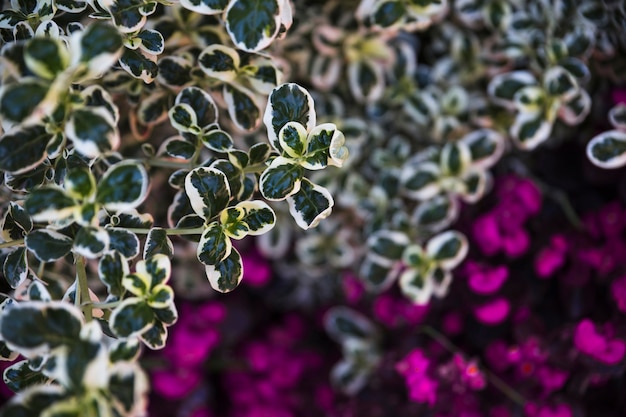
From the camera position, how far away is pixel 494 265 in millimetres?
1242

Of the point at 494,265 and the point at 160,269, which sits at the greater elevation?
the point at 160,269

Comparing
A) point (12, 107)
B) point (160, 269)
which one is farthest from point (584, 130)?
point (12, 107)

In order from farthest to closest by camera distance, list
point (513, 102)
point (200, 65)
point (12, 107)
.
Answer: point (513, 102)
point (200, 65)
point (12, 107)

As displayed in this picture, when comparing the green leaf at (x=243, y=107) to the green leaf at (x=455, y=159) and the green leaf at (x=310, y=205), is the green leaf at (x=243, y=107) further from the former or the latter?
the green leaf at (x=455, y=159)

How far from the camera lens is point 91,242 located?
0.74 metres

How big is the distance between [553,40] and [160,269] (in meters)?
0.85

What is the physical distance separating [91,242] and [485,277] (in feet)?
2.41

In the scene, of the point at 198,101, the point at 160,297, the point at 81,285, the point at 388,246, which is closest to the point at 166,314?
the point at 160,297

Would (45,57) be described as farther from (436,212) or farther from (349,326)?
(349,326)

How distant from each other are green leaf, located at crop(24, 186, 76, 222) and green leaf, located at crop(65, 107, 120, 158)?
0.06m

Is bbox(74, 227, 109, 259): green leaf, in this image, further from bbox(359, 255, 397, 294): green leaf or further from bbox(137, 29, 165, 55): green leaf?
bbox(359, 255, 397, 294): green leaf

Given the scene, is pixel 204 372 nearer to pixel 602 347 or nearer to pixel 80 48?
pixel 602 347

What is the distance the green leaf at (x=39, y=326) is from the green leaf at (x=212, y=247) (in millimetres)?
176

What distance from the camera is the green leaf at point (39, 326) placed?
66cm
